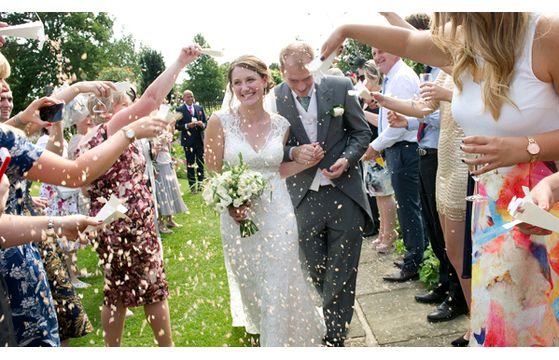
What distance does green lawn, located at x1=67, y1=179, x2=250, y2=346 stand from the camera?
468 cm

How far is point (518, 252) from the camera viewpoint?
236 cm

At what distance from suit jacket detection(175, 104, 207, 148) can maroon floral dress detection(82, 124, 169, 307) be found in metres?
7.92

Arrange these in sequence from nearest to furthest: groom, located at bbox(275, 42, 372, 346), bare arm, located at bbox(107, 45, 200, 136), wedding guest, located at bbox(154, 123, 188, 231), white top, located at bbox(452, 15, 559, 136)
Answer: white top, located at bbox(452, 15, 559, 136)
bare arm, located at bbox(107, 45, 200, 136)
groom, located at bbox(275, 42, 372, 346)
wedding guest, located at bbox(154, 123, 188, 231)

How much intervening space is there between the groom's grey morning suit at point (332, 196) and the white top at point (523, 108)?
201 cm

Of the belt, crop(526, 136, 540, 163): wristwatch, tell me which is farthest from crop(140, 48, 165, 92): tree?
crop(526, 136, 540, 163): wristwatch

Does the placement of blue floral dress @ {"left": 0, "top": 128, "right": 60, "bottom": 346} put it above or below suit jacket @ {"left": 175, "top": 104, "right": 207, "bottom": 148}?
above

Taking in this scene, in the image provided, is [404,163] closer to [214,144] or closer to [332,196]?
[332,196]

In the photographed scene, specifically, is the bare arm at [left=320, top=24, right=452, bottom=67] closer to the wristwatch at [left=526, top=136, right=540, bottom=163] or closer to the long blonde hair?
the long blonde hair

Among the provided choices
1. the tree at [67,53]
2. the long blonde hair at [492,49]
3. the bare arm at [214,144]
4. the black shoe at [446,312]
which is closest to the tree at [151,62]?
the tree at [67,53]

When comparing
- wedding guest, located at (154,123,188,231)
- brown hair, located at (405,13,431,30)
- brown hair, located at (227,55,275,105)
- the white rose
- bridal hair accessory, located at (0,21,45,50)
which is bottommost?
wedding guest, located at (154,123,188,231)

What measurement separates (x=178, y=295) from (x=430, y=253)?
2.54 m

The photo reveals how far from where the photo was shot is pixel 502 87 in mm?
2338

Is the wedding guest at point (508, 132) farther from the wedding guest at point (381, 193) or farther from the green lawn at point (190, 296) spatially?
the wedding guest at point (381, 193)

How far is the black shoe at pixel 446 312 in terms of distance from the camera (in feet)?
14.5
